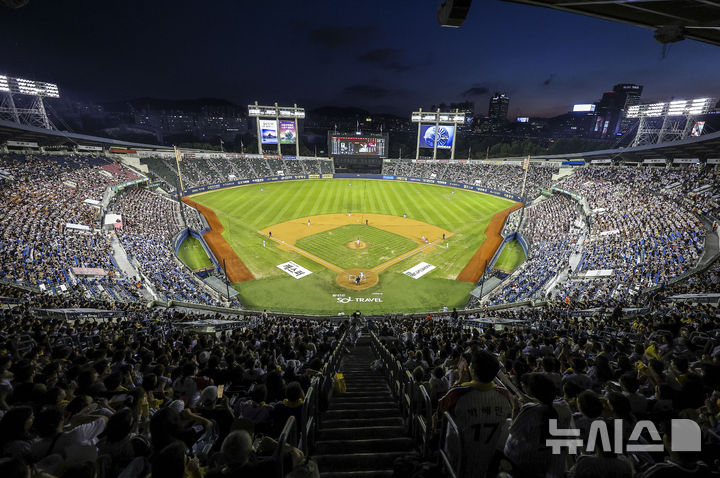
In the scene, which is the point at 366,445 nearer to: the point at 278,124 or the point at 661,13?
the point at 661,13

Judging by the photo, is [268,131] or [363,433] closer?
[363,433]

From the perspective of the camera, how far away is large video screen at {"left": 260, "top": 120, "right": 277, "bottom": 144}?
8881 centimetres

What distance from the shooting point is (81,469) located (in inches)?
104

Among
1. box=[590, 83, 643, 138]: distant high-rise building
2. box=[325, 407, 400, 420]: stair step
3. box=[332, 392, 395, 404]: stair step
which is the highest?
box=[590, 83, 643, 138]: distant high-rise building

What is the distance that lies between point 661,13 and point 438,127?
8896 cm

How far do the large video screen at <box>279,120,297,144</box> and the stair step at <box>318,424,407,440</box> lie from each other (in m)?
92.3

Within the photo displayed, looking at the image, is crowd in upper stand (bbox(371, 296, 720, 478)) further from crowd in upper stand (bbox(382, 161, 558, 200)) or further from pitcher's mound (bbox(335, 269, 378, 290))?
crowd in upper stand (bbox(382, 161, 558, 200))

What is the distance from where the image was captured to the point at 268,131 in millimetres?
89625

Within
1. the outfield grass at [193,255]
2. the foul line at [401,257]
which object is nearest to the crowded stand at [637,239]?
the foul line at [401,257]

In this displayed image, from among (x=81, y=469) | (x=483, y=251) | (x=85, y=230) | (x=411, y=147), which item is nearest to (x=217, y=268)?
(x=85, y=230)

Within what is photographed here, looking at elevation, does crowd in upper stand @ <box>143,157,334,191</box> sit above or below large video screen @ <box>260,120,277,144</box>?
below

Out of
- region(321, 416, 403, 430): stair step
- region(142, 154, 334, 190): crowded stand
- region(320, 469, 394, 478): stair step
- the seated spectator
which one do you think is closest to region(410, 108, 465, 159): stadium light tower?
region(142, 154, 334, 190): crowded stand

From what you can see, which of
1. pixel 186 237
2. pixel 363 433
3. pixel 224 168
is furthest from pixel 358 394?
pixel 224 168

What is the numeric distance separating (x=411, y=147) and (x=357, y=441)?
14919cm
